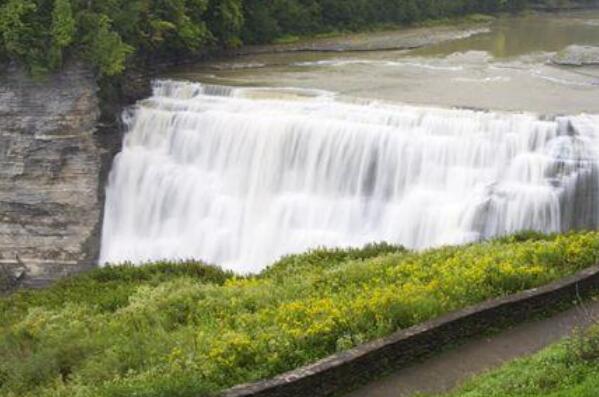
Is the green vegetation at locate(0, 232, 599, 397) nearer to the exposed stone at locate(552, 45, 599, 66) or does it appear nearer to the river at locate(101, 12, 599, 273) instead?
the river at locate(101, 12, 599, 273)

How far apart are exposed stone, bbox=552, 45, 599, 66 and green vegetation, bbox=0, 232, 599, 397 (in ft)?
58.2

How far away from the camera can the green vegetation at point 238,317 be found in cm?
998

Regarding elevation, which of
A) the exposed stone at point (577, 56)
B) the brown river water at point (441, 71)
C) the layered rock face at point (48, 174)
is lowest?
the layered rock face at point (48, 174)

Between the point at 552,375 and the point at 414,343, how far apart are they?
2150mm

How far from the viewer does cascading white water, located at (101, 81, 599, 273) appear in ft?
66.0

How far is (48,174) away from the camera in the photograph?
24.4m

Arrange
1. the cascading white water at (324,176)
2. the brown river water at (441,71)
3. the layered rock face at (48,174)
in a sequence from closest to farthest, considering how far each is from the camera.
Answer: the cascading white water at (324,176) → the layered rock face at (48,174) → the brown river water at (441,71)

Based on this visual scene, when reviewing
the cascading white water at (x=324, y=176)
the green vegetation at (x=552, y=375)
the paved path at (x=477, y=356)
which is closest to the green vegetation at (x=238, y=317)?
the paved path at (x=477, y=356)

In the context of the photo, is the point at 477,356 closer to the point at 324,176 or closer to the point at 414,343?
the point at 414,343

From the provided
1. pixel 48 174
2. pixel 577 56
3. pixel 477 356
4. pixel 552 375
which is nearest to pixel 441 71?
pixel 577 56

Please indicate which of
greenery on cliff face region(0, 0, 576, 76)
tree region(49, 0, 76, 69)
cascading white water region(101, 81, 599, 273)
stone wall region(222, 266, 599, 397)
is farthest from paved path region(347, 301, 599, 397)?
tree region(49, 0, 76, 69)

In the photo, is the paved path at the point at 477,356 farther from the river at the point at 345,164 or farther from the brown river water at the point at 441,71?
the brown river water at the point at 441,71

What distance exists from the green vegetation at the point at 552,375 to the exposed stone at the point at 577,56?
24.8 m

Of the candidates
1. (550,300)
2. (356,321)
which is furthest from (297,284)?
(550,300)
